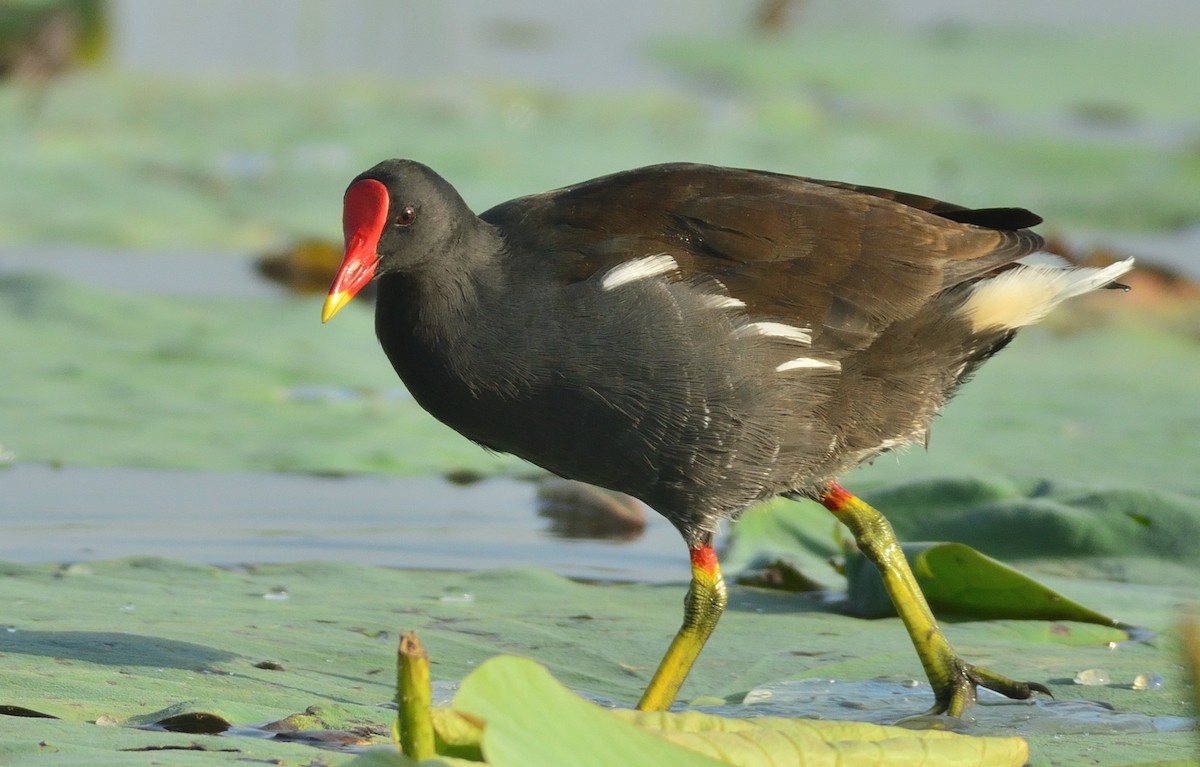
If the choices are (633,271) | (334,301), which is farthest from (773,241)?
(334,301)

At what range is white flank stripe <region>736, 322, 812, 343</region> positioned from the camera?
117 inches

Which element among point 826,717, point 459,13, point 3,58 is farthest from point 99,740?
point 459,13

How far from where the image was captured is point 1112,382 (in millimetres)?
5234

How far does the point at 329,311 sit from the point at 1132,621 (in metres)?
1.57

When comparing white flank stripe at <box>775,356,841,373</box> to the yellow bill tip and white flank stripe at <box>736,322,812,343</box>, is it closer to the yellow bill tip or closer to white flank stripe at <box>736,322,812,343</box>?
white flank stripe at <box>736,322,812,343</box>

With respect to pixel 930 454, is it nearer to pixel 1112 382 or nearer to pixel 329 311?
pixel 1112 382

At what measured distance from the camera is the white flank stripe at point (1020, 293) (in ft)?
10.3

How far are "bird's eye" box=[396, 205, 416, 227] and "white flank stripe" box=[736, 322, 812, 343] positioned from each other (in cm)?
58

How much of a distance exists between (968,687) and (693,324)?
2.54 feet

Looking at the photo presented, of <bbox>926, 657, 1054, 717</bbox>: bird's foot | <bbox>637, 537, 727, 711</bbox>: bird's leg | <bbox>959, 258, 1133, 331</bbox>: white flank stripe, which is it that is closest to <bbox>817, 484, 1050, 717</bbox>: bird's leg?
<bbox>926, 657, 1054, 717</bbox>: bird's foot

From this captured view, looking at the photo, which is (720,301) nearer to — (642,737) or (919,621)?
(919,621)

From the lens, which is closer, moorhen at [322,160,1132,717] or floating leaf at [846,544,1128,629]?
moorhen at [322,160,1132,717]

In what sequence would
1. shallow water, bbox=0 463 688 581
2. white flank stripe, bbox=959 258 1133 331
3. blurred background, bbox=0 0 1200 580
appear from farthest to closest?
blurred background, bbox=0 0 1200 580, shallow water, bbox=0 463 688 581, white flank stripe, bbox=959 258 1133 331

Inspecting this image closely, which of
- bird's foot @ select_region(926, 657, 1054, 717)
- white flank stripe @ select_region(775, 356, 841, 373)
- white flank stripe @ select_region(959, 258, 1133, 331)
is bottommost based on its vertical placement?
bird's foot @ select_region(926, 657, 1054, 717)
